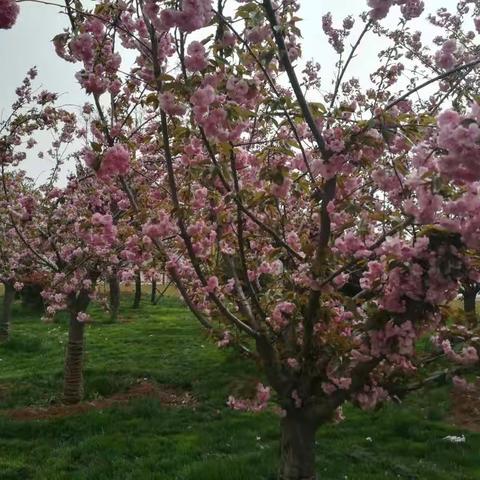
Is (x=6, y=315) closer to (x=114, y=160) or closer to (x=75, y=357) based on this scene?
(x=75, y=357)

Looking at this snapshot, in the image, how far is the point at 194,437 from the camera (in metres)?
7.60

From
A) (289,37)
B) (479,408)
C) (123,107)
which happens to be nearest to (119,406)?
(123,107)

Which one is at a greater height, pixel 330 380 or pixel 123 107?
pixel 123 107

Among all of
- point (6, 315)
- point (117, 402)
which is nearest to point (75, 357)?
point (117, 402)

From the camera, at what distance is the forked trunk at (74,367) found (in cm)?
968

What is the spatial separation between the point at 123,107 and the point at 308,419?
4.07 meters

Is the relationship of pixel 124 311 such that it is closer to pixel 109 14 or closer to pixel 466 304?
pixel 466 304

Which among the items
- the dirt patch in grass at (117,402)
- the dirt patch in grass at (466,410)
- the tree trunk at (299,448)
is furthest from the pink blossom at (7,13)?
the dirt patch in grass at (466,410)

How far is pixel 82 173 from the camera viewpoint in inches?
405

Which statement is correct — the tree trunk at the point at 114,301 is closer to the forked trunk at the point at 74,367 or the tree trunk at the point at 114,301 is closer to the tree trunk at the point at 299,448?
the forked trunk at the point at 74,367

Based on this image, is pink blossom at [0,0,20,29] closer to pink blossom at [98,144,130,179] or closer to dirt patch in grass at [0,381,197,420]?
pink blossom at [98,144,130,179]

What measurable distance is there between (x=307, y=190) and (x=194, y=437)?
181 inches

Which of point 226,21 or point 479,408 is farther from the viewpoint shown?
point 479,408

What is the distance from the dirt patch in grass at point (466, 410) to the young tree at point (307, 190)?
456 centimetres
